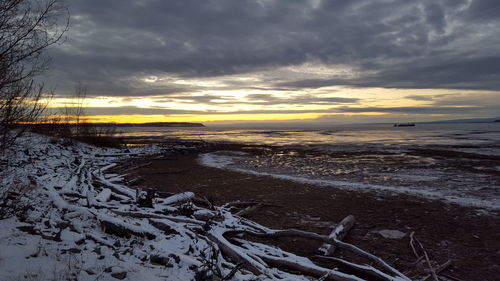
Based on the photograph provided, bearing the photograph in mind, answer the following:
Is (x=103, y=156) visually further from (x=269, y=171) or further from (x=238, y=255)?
(x=238, y=255)

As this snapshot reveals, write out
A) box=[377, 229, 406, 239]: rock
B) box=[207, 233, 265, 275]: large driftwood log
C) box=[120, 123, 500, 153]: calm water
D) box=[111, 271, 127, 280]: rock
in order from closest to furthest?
box=[111, 271, 127, 280]: rock < box=[207, 233, 265, 275]: large driftwood log < box=[377, 229, 406, 239]: rock < box=[120, 123, 500, 153]: calm water

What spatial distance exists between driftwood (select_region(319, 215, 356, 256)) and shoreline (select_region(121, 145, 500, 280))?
16cm

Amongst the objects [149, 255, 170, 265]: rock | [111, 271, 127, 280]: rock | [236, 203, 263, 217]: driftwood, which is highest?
[111, 271, 127, 280]: rock

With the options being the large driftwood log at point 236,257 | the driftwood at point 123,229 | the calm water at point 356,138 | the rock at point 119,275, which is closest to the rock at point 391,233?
the large driftwood log at point 236,257

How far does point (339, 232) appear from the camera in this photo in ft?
22.6

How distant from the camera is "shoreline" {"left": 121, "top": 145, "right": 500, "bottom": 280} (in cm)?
603

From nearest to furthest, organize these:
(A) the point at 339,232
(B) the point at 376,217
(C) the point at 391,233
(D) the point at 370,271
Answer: (D) the point at 370,271 < (A) the point at 339,232 < (C) the point at 391,233 < (B) the point at 376,217

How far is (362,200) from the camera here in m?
10.3

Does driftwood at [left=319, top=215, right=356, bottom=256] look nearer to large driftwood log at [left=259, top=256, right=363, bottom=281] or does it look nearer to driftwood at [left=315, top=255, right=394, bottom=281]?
driftwood at [left=315, top=255, right=394, bottom=281]

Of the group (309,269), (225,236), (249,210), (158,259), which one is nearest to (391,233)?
(309,269)

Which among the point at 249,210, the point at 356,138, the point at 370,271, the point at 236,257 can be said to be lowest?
the point at 249,210

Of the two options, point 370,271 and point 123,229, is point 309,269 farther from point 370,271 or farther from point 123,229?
point 123,229

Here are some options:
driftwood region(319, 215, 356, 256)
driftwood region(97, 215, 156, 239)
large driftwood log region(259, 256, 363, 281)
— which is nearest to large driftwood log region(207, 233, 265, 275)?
large driftwood log region(259, 256, 363, 281)

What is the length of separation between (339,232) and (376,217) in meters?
2.24
